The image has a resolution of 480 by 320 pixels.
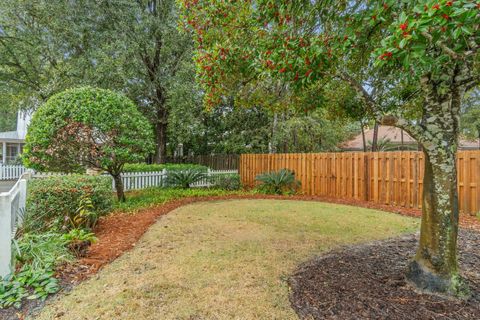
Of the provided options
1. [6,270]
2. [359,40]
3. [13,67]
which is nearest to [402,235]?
[359,40]

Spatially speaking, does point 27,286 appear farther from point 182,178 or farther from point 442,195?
point 182,178

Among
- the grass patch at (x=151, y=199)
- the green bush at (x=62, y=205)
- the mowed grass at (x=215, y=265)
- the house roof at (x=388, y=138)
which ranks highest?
the house roof at (x=388, y=138)

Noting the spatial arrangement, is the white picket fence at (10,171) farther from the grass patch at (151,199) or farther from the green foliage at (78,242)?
the green foliage at (78,242)

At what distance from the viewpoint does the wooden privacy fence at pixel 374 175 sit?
6.30 m

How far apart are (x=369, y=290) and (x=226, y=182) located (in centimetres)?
869

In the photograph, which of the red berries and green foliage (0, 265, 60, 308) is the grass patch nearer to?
green foliage (0, 265, 60, 308)

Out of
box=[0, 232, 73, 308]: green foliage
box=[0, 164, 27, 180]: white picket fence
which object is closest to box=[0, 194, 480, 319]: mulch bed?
box=[0, 232, 73, 308]: green foliage

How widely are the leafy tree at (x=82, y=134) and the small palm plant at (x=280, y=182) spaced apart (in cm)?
472

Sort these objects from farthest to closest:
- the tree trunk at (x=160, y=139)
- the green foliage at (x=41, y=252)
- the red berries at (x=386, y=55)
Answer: the tree trunk at (x=160, y=139), the green foliage at (x=41, y=252), the red berries at (x=386, y=55)

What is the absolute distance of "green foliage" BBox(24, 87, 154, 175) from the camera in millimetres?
6457

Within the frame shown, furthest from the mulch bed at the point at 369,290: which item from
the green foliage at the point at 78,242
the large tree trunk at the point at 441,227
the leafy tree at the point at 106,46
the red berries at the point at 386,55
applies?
the leafy tree at the point at 106,46

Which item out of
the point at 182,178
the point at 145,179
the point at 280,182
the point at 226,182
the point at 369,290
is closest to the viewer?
the point at 369,290

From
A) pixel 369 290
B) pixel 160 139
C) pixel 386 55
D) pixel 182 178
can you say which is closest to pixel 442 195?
pixel 369 290

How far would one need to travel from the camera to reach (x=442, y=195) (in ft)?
8.26
